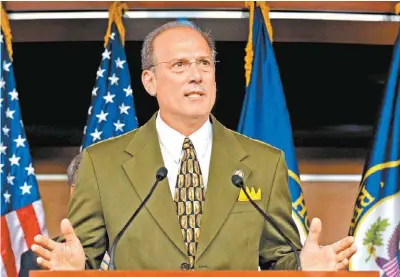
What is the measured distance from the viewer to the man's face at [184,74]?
2.26 metres

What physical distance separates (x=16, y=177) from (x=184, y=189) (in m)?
1.97

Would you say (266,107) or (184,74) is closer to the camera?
(184,74)

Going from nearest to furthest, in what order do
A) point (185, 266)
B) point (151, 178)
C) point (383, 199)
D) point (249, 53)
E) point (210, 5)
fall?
point (185, 266), point (151, 178), point (383, 199), point (249, 53), point (210, 5)

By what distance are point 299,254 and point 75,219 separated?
2.00 ft

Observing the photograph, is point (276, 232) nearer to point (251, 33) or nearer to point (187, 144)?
point (187, 144)

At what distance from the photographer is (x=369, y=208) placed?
3.78 metres

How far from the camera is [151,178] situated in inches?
86.8

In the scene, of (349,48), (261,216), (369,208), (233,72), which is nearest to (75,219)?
(261,216)

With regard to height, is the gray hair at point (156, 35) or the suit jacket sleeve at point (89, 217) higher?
the gray hair at point (156, 35)

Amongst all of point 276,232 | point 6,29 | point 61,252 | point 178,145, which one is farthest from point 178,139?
point 6,29

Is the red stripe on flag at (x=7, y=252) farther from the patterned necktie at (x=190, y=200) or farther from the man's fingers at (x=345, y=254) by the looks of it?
the man's fingers at (x=345, y=254)

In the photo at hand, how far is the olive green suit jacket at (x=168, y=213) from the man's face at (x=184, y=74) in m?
0.13

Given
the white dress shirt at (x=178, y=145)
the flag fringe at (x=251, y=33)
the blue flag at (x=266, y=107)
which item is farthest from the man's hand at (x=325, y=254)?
the flag fringe at (x=251, y=33)

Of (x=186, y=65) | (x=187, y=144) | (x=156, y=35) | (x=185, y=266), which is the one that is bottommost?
(x=185, y=266)
